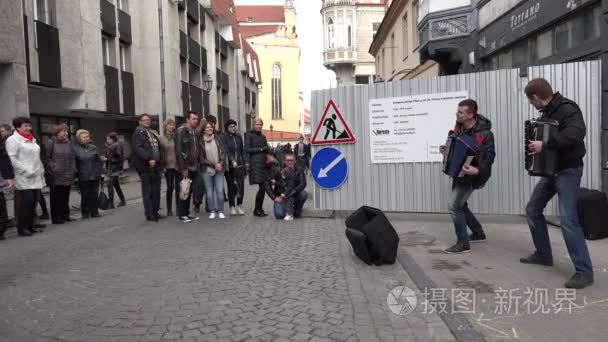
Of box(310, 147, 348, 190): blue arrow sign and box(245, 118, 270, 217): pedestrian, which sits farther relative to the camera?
box(245, 118, 270, 217): pedestrian

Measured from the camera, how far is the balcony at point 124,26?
79.1ft

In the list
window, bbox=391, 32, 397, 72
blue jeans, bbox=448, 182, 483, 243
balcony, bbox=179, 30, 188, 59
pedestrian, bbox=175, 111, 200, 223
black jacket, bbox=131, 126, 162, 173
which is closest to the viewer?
blue jeans, bbox=448, 182, 483, 243

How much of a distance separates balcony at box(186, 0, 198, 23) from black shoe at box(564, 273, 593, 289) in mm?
31911

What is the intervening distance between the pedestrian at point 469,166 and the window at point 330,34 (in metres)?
54.1

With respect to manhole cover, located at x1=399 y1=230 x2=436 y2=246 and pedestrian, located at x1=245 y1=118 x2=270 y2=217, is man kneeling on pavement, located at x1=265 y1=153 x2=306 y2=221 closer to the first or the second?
pedestrian, located at x1=245 y1=118 x2=270 y2=217

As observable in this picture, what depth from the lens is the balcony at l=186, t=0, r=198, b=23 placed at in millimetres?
33463

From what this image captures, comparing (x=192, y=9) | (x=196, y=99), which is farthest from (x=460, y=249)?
(x=192, y=9)

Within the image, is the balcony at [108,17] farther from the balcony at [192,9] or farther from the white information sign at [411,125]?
the white information sign at [411,125]

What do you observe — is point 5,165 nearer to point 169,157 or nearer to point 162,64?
point 169,157

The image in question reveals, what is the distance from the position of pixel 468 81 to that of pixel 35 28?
1389cm

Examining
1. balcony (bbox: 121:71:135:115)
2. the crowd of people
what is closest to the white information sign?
the crowd of people

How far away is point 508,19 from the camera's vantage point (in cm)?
1145

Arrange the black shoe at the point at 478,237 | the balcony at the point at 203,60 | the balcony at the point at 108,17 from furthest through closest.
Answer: the balcony at the point at 203,60 < the balcony at the point at 108,17 < the black shoe at the point at 478,237

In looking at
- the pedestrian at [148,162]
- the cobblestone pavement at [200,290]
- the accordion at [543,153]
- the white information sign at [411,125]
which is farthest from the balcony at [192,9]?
the accordion at [543,153]
